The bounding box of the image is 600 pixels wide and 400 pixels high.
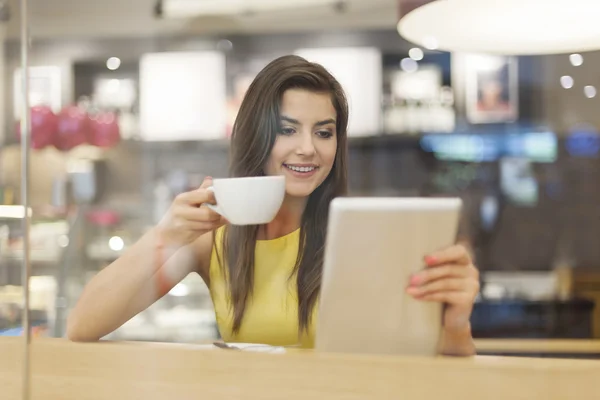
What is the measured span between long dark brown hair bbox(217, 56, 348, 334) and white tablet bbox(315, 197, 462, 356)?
4 centimetres

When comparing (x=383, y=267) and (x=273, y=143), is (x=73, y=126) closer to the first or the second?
(x=273, y=143)

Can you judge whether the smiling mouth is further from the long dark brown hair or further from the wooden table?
the wooden table

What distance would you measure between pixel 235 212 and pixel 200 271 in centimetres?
11

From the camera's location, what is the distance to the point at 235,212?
77 cm

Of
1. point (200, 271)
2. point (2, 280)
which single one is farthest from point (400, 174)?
point (2, 280)

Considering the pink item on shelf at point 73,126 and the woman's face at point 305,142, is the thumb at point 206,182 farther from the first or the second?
the pink item on shelf at point 73,126

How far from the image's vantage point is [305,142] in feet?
2.60

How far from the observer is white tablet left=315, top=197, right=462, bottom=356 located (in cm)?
70

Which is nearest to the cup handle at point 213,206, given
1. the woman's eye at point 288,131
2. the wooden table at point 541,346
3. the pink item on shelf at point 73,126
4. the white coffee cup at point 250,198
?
the white coffee cup at point 250,198

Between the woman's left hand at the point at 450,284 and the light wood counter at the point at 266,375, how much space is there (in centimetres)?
6

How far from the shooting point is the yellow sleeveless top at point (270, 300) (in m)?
0.80

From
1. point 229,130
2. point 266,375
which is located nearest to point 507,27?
point 229,130

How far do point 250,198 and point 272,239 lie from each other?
71mm

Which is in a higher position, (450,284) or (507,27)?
(507,27)
